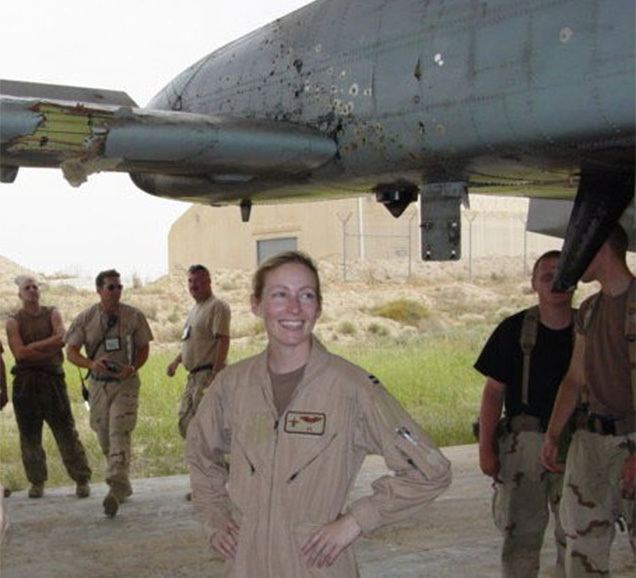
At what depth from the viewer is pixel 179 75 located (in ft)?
22.4

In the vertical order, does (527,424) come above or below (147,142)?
below

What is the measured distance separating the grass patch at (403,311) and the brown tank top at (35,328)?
18158mm

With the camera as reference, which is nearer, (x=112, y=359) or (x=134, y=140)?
(x=134, y=140)

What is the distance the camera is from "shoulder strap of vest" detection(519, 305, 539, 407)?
179 inches

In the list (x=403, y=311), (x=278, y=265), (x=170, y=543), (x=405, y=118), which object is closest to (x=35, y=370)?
(x=170, y=543)

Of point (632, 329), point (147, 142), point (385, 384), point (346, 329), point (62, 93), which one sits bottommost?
point (385, 384)

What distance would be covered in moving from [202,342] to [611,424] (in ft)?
13.7

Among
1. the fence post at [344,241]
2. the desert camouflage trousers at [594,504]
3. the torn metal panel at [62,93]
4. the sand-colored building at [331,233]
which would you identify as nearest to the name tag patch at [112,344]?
the torn metal panel at [62,93]

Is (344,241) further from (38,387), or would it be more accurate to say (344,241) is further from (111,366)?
(111,366)

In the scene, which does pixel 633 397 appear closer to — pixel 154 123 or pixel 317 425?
pixel 317 425

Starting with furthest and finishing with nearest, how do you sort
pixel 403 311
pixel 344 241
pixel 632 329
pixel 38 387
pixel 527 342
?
Result: pixel 344 241, pixel 403 311, pixel 38 387, pixel 527 342, pixel 632 329

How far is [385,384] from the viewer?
1617 centimetres

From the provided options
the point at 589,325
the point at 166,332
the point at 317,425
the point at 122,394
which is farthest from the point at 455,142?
the point at 166,332

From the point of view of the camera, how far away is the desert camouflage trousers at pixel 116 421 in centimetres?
745
